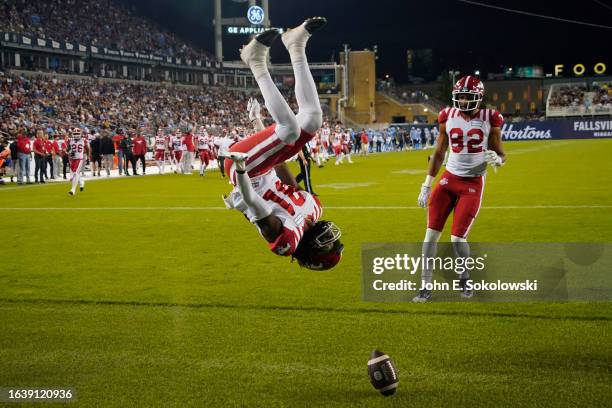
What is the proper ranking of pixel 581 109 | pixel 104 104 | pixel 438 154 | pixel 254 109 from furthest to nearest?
pixel 581 109, pixel 104 104, pixel 438 154, pixel 254 109

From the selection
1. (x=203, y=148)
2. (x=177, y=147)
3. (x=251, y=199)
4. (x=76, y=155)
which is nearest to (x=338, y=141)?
(x=203, y=148)

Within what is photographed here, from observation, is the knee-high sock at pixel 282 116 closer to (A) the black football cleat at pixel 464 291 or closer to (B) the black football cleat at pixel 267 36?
(B) the black football cleat at pixel 267 36

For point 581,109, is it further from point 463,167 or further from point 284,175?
point 284,175

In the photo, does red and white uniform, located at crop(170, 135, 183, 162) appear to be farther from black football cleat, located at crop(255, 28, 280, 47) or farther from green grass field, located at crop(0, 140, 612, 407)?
black football cleat, located at crop(255, 28, 280, 47)

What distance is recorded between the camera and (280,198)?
5562 mm

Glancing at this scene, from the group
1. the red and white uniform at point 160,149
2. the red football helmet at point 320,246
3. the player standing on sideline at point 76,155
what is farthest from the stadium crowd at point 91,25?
the red football helmet at point 320,246

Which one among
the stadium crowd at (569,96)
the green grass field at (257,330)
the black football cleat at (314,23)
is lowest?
the green grass field at (257,330)

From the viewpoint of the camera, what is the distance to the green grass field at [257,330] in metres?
5.32

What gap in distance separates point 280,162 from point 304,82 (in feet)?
2.17

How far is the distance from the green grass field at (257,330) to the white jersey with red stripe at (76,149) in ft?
28.1

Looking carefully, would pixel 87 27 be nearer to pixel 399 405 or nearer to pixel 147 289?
pixel 147 289

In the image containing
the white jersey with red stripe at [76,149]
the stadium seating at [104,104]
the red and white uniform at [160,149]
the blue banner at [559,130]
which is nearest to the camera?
the white jersey with red stripe at [76,149]

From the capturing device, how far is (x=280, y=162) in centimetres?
552

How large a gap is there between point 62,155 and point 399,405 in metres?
29.2
